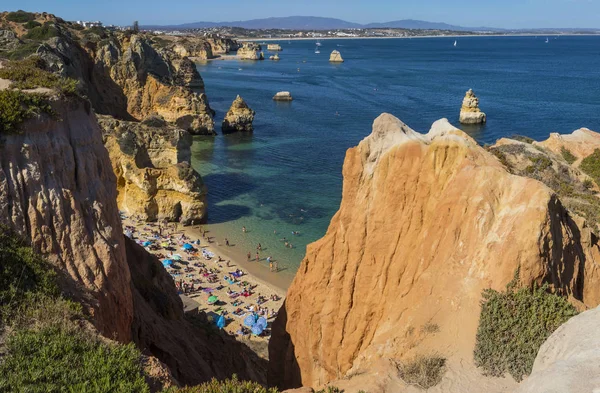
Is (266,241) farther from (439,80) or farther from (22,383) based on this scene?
(439,80)

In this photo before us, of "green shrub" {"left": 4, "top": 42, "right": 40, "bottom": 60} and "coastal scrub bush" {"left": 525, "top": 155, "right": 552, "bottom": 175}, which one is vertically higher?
"green shrub" {"left": 4, "top": 42, "right": 40, "bottom": 60}

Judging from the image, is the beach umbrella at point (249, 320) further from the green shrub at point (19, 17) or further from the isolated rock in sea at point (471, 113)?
the isolated rock in sea at point (471, 113)

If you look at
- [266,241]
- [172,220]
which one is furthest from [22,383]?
[172,220]

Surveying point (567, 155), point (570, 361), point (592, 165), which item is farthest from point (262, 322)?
point (567, 155)

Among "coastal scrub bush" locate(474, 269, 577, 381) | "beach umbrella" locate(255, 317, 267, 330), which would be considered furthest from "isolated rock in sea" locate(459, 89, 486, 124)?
"coastal scrub bush" locate(474, 269, 577, 381)

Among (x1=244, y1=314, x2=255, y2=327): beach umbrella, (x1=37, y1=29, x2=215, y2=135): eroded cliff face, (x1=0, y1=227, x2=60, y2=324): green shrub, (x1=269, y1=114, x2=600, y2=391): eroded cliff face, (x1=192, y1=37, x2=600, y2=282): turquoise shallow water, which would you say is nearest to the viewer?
(x1=0, y1=227, x2=60, y2=324): green shrub

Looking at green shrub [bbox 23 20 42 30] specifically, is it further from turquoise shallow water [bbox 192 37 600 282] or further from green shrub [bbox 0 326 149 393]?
green shrub [bbox 0 326 149 393]
